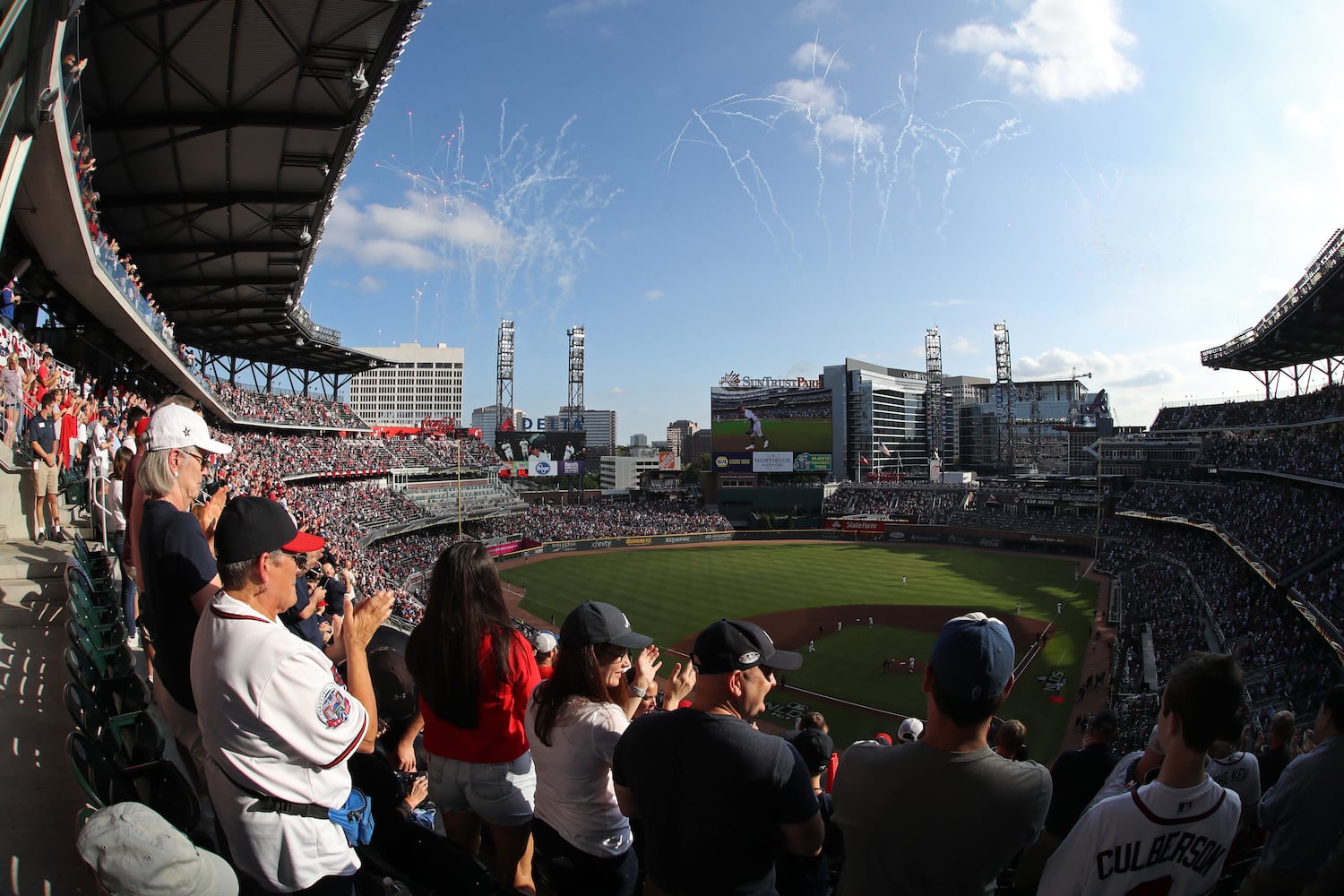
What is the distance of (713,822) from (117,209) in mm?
24756

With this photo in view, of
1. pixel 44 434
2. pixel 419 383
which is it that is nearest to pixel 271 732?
pixel 44 434

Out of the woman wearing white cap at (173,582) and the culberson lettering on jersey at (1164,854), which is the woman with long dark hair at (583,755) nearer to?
the woman wearing white cap at (173,582)

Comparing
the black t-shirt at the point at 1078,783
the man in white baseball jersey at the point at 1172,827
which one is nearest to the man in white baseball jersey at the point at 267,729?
the man in white baseball jersey at the point at 1172,827

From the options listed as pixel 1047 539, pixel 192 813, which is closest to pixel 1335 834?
pixel 192 813

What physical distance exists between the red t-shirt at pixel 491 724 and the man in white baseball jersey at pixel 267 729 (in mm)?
616

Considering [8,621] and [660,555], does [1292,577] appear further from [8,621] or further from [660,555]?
[660,555]

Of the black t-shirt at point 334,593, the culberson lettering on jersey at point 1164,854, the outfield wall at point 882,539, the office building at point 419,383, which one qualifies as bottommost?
the outfield wall at point 882,539

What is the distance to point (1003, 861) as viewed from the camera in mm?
2107

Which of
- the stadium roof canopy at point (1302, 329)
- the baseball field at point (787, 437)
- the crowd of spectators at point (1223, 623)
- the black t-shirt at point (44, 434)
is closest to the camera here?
the black t-shirt at point (44, 434)

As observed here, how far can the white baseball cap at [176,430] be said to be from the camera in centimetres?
368

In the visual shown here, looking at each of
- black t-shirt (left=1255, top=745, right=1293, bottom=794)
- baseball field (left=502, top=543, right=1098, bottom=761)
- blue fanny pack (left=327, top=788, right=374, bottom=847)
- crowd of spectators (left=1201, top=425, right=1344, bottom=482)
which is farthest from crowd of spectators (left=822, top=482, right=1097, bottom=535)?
blue fanny pack (left=327, top=788, right=374, bottom=847)

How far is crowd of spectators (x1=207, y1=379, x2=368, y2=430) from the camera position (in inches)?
1497

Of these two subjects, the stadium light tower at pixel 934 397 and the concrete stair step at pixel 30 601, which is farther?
the stadium light tower at pixel 934 397

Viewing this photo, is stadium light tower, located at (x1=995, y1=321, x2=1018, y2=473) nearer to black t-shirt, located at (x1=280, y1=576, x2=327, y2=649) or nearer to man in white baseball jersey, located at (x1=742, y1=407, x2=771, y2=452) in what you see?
man in white baseball jersey, located at (x1=742, y1=407, x2=771, y2=452)
